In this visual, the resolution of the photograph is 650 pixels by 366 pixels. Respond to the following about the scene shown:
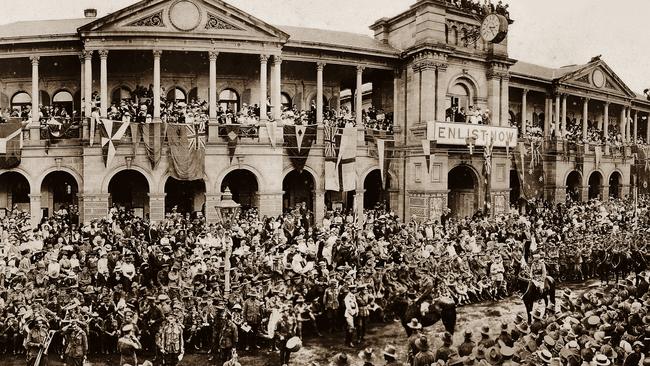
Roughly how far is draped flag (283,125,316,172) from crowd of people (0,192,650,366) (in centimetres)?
385

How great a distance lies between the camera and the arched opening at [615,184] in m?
38.8

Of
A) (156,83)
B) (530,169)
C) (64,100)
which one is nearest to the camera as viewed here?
(156,83)

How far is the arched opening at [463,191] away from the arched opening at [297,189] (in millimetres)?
7802

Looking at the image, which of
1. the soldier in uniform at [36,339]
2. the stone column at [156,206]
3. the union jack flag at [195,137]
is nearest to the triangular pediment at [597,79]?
the union jack flag at [195,137]

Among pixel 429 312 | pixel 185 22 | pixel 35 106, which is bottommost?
pixel 429 312

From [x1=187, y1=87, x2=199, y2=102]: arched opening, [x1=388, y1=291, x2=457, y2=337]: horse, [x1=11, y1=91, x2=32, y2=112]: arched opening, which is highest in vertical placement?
[x1=187, y1=87, x2=199, y2=102]: arched opening

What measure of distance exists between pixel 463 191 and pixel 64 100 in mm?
20973

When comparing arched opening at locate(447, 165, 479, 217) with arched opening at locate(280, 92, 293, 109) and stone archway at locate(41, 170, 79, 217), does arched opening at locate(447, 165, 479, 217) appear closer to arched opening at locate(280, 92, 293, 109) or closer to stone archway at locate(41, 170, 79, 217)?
arched opening at locate(280, 92, 293, 109)

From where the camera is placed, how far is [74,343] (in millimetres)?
10320

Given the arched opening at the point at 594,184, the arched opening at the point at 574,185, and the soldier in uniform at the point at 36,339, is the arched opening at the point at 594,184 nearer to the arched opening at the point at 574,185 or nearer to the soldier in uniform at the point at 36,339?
the arched opening at the point at 574,185

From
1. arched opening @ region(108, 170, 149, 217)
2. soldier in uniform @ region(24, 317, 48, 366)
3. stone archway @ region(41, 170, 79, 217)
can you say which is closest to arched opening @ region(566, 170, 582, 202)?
arched opening @ region(108, 170, 149, 217)

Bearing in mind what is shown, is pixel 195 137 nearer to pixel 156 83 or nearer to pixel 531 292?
pixel 156 83

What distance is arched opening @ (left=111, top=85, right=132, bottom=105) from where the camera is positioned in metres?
25.8

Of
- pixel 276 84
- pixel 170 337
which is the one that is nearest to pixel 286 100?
pixel 276 84
